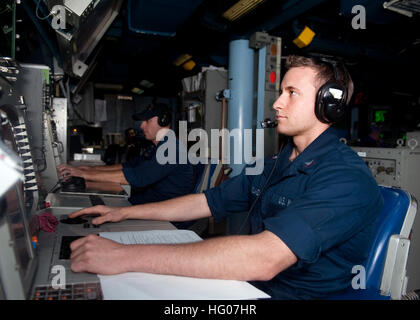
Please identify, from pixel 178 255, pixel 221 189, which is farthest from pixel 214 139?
pixel 178 255

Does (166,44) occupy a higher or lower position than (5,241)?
higher

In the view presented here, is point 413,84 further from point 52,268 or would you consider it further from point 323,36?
point 52,268

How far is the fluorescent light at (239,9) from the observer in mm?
2874

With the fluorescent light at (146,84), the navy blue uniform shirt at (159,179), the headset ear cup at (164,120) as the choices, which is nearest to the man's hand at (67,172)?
the navy blue uniform shirt at (159,179)

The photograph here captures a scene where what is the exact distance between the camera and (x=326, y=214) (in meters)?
0.82

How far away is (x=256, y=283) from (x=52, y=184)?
1.42 metres

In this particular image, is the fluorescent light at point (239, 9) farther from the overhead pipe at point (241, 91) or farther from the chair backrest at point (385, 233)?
the chair backrest at point (385, 233)

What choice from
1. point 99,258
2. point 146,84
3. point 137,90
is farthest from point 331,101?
point 137,90

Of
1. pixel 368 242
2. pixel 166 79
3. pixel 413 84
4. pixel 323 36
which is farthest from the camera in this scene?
pixel 166 79

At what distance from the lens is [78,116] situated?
538 centimetres

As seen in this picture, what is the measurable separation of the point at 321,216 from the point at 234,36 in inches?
120

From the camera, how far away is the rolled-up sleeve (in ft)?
2.58

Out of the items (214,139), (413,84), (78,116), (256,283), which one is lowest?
(256,283)

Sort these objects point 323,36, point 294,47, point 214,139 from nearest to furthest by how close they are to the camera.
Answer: point 214,139 → point 323,36 → point 294,47
